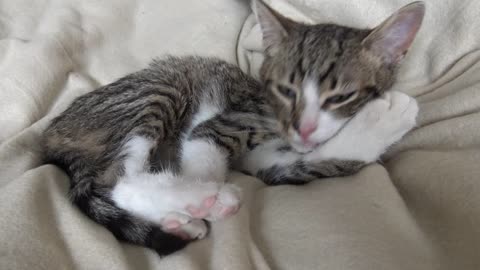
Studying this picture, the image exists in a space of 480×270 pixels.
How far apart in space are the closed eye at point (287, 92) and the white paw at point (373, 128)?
0.17m

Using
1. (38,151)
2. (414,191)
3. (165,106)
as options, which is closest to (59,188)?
(38,151)

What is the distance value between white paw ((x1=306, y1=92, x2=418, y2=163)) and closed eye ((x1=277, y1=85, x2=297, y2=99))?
169 mm

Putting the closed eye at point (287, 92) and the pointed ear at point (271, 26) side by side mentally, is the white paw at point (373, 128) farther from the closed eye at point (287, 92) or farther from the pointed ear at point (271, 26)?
the pointed ear at point (271, 26)

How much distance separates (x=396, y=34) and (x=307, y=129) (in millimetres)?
366

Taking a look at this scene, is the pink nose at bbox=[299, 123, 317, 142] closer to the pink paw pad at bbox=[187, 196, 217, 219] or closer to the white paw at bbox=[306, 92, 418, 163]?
the white paw at bbox=[306, 92, 418, 163]

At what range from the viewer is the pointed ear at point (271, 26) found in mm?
1329

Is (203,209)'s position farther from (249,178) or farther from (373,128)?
(373,128)

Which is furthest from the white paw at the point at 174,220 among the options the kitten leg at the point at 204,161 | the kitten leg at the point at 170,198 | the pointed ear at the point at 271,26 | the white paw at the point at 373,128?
the pointed ear at the point at 271,26

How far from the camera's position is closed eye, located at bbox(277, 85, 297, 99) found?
1239mm

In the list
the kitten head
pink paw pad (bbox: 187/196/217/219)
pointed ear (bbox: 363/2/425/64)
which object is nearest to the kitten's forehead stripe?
the kitten head

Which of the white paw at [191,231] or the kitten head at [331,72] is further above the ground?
the kitten head at [331,72]

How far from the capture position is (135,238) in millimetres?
938

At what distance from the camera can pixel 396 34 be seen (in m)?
1.18

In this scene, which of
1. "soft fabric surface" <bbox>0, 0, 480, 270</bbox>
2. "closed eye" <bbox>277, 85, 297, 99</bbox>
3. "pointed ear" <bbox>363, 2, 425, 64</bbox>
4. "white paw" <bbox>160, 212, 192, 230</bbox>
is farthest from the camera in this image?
"closed eye" <bbox>277, 85, 297, 99</bbox>
